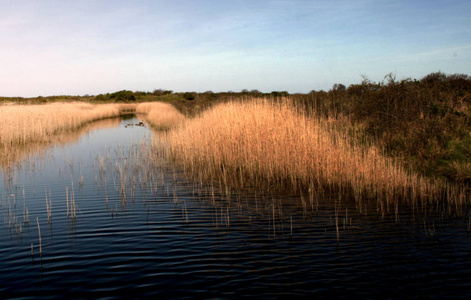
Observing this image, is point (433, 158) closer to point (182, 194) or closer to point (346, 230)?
point (346, 230)

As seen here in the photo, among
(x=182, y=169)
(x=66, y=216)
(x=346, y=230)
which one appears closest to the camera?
(x=346, y=230)

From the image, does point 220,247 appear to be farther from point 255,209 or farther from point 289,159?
point 289,159

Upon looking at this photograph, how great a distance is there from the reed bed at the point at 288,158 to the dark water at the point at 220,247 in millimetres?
876

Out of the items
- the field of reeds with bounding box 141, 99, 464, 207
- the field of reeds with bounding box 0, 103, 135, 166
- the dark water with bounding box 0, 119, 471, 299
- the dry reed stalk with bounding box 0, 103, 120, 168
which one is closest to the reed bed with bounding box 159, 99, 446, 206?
the field of reeds with bounding box 141, 99, 464, 207

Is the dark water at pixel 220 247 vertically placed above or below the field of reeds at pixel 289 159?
below

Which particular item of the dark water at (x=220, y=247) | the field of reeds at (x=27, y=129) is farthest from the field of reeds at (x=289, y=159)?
the field of reeds at (x=27, y=129)

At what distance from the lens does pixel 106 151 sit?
13523mm

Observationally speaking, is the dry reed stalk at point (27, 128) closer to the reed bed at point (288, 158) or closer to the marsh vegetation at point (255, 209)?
the marsh vegetation at point (255, 209)

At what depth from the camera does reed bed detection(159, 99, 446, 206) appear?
7516mm

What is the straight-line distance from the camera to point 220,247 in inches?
196

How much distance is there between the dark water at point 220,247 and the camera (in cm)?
391

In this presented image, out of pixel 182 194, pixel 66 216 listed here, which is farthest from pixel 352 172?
pixel 66 216

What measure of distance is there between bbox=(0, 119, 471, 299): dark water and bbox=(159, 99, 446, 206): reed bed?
34.5 inches

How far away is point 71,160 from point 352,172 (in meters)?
8.43
